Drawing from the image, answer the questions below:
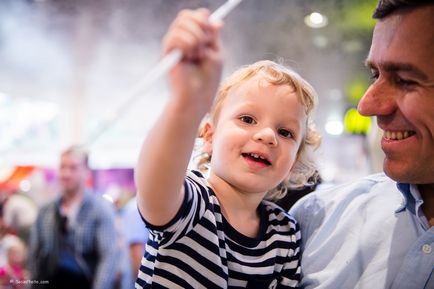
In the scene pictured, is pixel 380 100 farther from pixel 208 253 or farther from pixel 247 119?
pixel 208 253

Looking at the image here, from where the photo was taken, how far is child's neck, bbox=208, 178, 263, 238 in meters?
0.76

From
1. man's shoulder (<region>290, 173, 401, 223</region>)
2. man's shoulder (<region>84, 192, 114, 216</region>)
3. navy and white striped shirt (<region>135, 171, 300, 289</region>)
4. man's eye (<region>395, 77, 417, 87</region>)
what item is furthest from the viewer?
man's shoulder (<region>84, 192, 114, 216</region>)

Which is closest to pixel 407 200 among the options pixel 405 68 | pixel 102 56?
pixel 405 68

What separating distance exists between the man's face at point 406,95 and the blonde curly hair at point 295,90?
0.40 ft

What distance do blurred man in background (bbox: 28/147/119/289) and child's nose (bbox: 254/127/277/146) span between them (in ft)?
0.95

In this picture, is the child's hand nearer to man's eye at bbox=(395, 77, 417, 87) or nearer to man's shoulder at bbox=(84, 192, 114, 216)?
man's eye at bbox=(395, 77, 417, 87)

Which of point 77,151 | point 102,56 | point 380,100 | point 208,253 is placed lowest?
point 208,253

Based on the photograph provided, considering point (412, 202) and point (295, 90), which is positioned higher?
point (295, 90)

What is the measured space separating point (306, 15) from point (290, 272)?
197 cm

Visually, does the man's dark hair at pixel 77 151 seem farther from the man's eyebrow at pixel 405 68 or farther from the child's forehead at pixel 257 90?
the man's eyebrow at pixel 405 68

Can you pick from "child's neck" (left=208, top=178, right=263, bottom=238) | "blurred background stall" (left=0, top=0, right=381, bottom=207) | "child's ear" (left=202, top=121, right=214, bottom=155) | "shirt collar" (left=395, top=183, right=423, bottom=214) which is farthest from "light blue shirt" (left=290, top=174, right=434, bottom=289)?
"blurred background stall" (left=0, top=0, right=381, bottom=207)

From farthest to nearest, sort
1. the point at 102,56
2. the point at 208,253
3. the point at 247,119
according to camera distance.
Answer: the point at 102,56 < the point at 247,119 < the point at 208,253

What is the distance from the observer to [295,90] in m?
0.82

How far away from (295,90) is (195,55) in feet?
1.46
